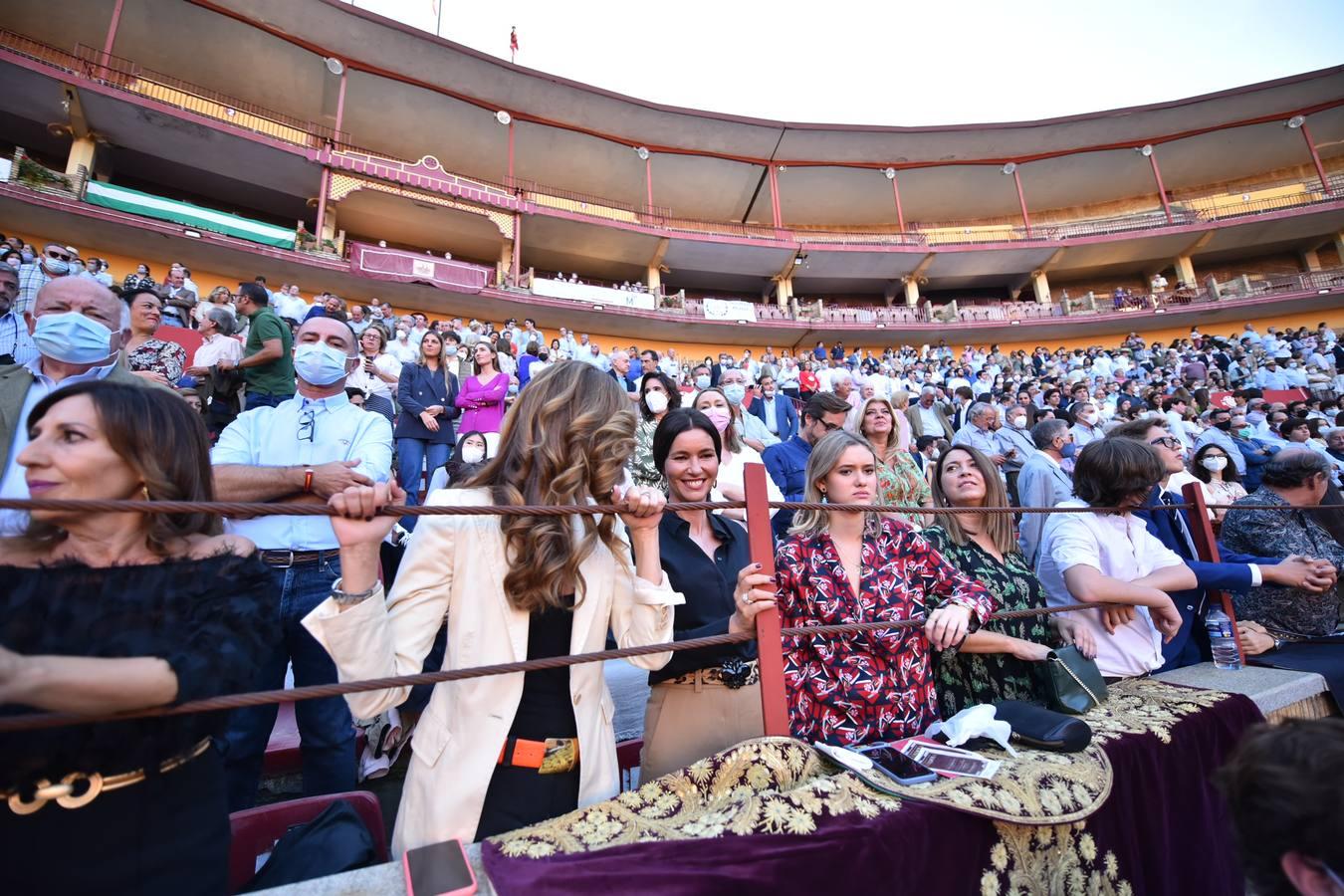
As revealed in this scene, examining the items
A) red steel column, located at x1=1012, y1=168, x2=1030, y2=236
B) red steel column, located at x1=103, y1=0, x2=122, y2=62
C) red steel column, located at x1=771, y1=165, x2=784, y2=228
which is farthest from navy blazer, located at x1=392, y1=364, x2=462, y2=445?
red steel column, located at x1=1012, y1=168, x2=1030, y2=236

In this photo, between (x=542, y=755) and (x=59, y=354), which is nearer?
(x=542, y=755)

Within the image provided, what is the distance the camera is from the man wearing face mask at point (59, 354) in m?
1.91

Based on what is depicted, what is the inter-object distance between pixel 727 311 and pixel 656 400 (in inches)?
649

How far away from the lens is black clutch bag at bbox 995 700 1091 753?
164 cm

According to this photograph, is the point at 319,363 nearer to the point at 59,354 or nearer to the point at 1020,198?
the point at 59,354

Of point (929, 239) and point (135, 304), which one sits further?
point (929, 239)

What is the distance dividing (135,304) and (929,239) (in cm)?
2497

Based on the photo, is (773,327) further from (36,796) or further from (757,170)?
(36,796)

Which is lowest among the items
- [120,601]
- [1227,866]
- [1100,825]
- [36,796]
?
[1227,866]

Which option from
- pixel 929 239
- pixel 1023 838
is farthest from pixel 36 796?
pixel 929 239

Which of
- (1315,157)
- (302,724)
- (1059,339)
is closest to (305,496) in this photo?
(302,724)

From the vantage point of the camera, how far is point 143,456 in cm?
117

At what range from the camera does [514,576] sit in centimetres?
141

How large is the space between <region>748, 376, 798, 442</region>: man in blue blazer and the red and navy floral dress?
5.57 meters
